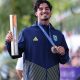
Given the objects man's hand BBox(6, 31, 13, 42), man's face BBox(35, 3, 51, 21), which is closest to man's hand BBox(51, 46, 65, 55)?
man's face BBox(35, 3, 51, 21)

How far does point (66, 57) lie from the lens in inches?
281

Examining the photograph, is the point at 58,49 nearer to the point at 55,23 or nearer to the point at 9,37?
the point at 9,37

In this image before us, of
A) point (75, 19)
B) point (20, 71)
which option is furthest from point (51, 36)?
point (75, 19)

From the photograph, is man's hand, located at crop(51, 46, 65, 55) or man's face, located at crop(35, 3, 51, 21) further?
man's face, located at crop(35, 3, 51, 21)

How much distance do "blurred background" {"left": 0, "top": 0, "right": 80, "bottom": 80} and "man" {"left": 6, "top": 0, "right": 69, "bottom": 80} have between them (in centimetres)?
587

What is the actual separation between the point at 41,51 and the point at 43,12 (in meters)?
0.49

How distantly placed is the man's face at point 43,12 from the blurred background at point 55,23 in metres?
5.90

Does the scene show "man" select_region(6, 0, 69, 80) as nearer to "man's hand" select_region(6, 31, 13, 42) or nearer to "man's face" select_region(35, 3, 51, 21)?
"man's face" select_region(35, 3, 51, 21)

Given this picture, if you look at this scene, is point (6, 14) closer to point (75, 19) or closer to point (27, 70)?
point (75, 19)

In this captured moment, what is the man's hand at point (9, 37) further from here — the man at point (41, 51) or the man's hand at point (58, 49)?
the man's hand at point (58, 49)

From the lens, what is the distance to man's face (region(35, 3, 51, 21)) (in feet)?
23.1

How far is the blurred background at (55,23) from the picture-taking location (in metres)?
15.4

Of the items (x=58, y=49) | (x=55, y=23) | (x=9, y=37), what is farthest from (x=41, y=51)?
(x=55, y=23)

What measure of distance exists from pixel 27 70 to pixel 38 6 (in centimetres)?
82
